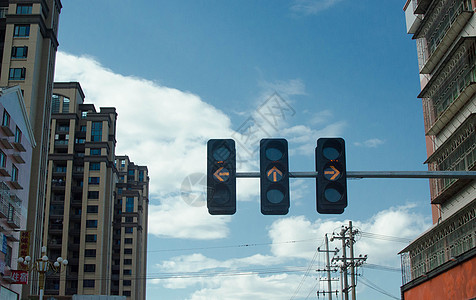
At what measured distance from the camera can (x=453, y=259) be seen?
22156 millimetres

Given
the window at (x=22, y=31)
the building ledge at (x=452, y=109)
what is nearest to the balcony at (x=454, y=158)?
the building ledge at (x=452, y=109)

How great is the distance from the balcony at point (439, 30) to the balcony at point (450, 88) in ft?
2.85

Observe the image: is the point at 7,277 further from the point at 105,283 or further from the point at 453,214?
the point at 105,283

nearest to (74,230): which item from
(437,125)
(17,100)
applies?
(17,100)

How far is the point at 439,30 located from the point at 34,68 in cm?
3785

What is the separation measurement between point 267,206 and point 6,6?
5678 centimetres

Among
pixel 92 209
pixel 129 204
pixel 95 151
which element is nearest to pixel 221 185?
pixel 92 209

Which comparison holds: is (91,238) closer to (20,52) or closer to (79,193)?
(79,193)

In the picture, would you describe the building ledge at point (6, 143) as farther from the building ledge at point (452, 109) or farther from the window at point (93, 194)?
the window at point (93, 194)

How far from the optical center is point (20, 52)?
53.6 meters

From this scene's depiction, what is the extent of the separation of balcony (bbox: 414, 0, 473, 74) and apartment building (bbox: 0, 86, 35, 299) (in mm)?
23461

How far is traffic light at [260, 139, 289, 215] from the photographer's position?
9.63 metres

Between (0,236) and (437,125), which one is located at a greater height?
(437,125)

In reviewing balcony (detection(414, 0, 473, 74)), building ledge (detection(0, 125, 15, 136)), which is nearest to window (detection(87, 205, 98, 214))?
building ledge (detection(0, 125, 15, 136))
